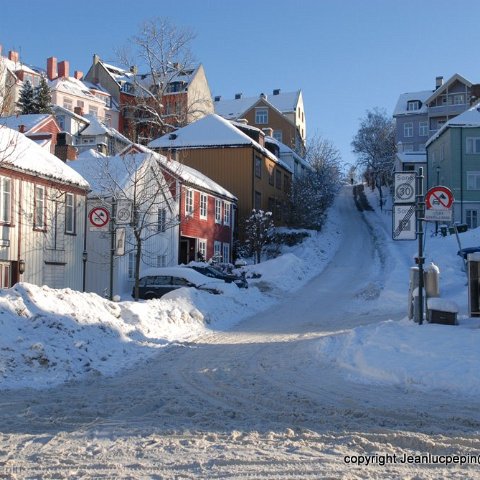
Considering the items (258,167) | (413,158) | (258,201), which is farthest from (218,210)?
(413,158)

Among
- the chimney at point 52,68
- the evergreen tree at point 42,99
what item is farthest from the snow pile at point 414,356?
the chimney at point 52,68

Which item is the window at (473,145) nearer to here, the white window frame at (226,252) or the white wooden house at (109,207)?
the white window frame at (226,252)

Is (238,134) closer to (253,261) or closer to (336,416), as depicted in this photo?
(253,261)

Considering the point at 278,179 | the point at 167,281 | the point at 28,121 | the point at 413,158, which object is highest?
the point at 413,158

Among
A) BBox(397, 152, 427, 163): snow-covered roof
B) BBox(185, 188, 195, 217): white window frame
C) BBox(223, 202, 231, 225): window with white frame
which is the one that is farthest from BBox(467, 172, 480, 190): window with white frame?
BBox(185, 188, 195, 217): white window frame

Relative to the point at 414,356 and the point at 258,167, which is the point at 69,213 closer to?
the point at 414,356

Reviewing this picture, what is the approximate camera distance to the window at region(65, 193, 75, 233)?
2489 cm

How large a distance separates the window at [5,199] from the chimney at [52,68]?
5378 centimetres

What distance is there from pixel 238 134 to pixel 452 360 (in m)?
35.7

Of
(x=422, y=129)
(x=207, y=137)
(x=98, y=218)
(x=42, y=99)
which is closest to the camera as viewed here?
(x=98, y=218)

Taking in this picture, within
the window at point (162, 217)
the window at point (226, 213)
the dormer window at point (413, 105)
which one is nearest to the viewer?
the window at point (162, 217)

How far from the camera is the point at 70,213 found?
25156mm

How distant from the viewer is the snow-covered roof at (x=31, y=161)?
2160 centimetres

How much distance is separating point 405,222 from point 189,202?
22.6m
